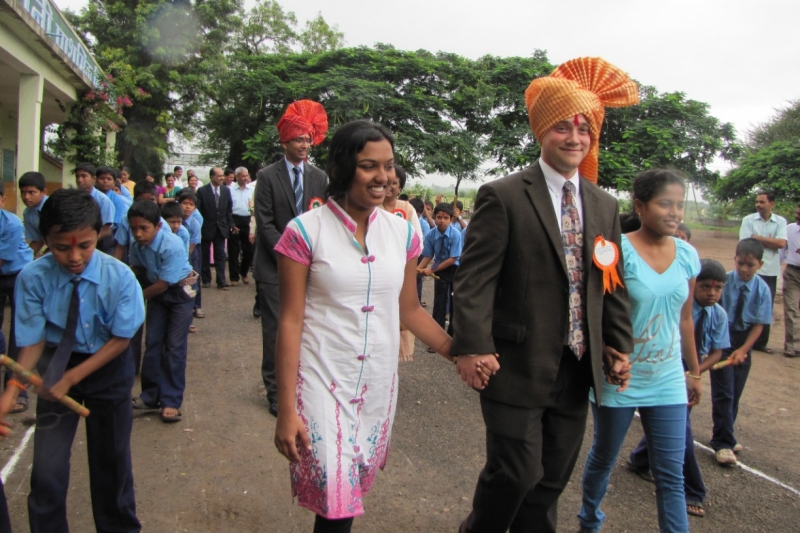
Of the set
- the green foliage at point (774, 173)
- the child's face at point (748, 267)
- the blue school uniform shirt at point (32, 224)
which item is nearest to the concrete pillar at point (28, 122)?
the blue school uniform shirt at point (32, 224)

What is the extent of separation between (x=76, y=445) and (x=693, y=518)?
397cm

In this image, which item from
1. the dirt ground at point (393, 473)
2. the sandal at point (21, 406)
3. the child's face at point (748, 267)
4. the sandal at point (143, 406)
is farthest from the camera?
the child's face at point (748, 267)

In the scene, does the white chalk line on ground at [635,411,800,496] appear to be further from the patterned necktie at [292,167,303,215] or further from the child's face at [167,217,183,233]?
the child's face at [167,217,183,233]

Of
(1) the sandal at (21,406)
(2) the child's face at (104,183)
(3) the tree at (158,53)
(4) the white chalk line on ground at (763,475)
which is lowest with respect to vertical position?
(1) the sandal at (21,406)

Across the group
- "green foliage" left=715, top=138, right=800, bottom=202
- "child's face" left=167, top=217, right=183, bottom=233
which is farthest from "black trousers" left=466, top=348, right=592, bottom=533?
"green foliage" left=715, top=138, right=800, bottom=202

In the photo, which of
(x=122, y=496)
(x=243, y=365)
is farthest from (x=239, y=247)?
(x=122, y=496)

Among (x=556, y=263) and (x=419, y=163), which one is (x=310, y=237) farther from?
(x=419, y=163)

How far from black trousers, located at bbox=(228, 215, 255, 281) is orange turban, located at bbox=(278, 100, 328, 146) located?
21.1 feet

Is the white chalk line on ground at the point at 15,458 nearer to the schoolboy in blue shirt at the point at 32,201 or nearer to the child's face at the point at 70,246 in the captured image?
the child's face at the point at 70,246

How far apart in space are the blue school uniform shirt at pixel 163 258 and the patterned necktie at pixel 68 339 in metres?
1.94

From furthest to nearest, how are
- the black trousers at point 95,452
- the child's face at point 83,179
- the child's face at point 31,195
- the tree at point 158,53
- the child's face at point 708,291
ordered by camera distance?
1. the tree at point 158,53
2. the child's face at point 83,179
3. the child's face at point 31,195
4. the child's face at point 708,291
5. the black trousers at point 95,452

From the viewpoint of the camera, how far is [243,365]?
20.0 feet

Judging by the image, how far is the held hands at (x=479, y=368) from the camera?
7.51 ft

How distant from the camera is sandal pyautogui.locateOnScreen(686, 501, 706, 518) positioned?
357 cm
